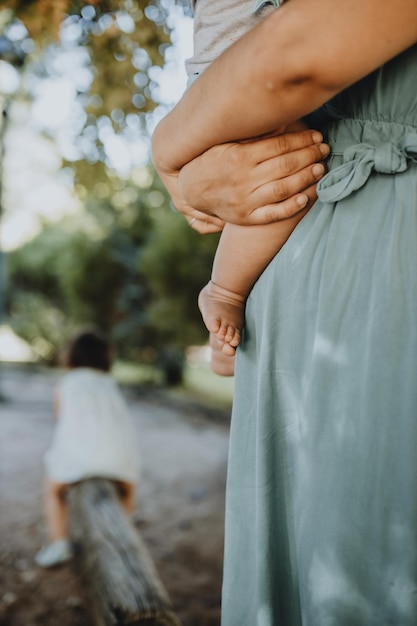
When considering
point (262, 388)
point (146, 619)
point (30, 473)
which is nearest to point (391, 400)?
point (262, 388)

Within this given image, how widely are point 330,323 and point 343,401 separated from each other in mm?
132

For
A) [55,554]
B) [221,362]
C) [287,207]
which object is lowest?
[55,554]

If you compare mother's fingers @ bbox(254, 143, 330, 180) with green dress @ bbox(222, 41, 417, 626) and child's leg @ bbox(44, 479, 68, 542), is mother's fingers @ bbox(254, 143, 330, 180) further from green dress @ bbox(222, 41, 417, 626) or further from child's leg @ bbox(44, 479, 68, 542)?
child's leg @ bbox(44, 479, 68, 542)

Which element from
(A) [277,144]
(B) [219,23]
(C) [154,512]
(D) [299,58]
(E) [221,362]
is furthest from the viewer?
(C) [154,512]

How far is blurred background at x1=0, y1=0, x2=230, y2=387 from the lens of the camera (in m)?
3.70

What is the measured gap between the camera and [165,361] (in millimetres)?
11359

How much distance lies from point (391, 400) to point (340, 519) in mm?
215

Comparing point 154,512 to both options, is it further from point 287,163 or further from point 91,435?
point 287,163

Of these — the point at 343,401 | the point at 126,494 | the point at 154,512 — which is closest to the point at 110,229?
the point at 154,512

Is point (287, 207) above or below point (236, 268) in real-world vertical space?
above

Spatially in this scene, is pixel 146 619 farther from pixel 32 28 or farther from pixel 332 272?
pixel 32 28

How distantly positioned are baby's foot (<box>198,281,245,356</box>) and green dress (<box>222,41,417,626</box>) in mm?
81

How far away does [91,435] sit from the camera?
14.0 feet

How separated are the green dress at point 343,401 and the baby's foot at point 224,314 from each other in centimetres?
8
